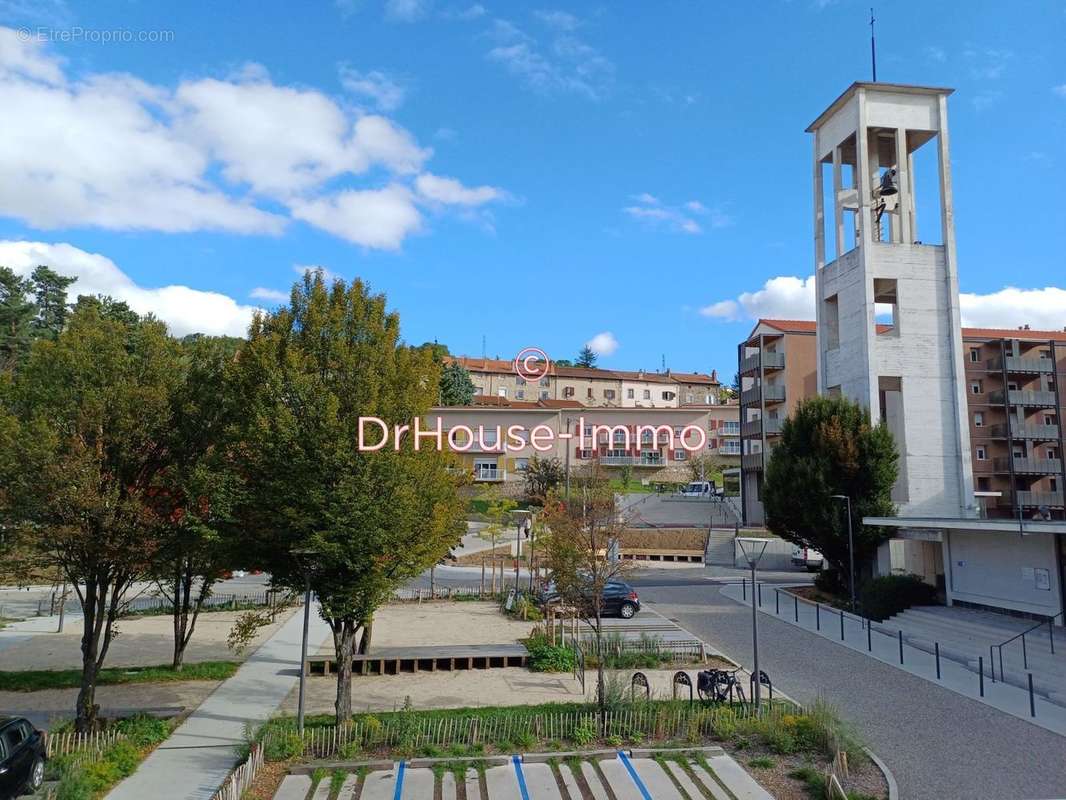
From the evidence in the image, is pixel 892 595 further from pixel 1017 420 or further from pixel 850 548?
pixel 1017 420

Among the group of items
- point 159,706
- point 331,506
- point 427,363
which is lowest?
point 159,706

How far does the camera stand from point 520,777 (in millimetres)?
11898

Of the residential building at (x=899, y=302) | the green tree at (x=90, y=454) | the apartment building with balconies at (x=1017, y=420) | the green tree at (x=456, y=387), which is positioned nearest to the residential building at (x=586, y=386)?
the green tree at (x=456, y=387)

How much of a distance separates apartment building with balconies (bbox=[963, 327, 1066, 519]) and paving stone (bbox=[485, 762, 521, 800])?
50113 millimetres

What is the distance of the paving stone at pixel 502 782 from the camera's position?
11.2m

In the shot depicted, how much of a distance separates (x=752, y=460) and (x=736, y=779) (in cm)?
4670

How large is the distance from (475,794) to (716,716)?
212 inches

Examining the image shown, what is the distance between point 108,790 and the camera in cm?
1164

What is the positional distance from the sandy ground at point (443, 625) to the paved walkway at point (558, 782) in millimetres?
10761

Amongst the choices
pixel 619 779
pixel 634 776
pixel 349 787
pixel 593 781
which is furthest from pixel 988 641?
pixel 349 787

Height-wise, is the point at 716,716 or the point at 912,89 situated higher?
the point at 912,89

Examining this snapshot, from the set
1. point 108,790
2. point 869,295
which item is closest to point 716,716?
point 108,790

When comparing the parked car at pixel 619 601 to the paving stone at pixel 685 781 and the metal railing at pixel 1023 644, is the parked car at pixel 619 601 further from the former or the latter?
the paving stone at pixel 685 781

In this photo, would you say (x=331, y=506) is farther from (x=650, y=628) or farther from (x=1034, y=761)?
(x=650, y=628)
